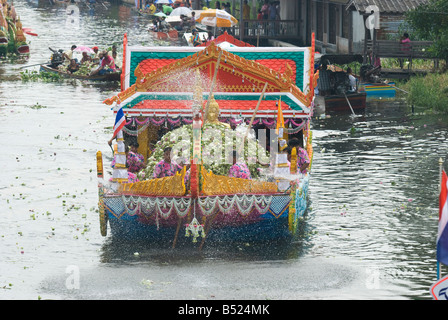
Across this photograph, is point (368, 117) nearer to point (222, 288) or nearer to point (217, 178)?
point (217, 178)

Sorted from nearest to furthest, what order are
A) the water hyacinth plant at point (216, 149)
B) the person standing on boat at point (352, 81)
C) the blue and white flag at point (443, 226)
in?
the blue and white flag at point (443, 226) → the water hyacinth plant at point (216, 149) → the person standing on boat at point (352, 81)

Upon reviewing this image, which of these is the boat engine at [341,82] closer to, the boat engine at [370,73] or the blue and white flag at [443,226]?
the boat engine at [370,73]

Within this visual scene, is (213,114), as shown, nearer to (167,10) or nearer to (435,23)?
(435,23)

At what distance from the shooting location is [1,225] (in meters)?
17.5

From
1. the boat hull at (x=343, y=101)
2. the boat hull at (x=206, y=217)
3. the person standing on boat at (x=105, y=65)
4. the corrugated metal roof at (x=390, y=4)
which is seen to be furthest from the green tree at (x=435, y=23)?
the boat hull at (x=206, y=217)

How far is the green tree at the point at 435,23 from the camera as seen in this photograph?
2898 centimetres

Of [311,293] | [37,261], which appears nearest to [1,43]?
[37,261]

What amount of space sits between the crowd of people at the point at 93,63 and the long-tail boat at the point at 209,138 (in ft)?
61.4

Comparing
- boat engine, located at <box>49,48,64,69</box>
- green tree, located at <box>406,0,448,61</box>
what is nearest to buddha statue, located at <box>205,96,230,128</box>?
green tree, located at <box>406,0,448,61</box>

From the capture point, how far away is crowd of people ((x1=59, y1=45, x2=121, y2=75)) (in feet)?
125

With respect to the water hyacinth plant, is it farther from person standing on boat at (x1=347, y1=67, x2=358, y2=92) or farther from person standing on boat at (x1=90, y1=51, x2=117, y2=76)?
person standing on boat at (x1=90, y1=51, x2=117, y2=76)

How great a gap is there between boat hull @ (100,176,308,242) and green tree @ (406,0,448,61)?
15.1m

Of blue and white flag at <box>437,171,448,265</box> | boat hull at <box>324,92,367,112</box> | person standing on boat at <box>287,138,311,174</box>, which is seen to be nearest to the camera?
blue and white flag at <box>437,171,448,265</box>

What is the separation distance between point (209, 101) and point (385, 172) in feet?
21.1
